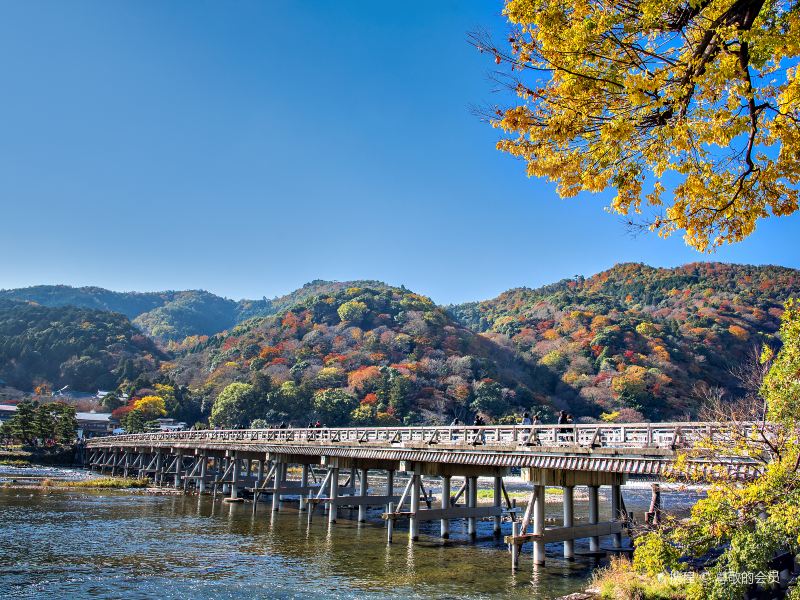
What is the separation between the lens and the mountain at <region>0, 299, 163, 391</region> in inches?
4289

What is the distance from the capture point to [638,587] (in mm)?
12352

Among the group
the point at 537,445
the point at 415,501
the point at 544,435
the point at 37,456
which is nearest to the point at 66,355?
the point at 37,456

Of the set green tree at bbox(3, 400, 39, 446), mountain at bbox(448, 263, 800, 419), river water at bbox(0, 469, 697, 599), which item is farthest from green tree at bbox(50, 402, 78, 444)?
mountain at bbox(448, 263, 800, 419)

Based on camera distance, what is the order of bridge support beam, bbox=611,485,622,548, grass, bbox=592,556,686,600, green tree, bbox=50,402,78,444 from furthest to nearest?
1. green tree, bbox=50,402,78,444
2. bridge support beam, bbox=611,485,622,548
3. grass, bbox=592,556,686,600

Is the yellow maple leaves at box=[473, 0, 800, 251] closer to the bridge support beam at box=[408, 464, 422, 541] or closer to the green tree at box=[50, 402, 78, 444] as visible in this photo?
the bridge support beam at box=[408, 464, 422, 541]

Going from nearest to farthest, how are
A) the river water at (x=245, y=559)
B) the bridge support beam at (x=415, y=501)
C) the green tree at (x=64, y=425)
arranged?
1. the river water at (x=245, y=559)
2. the bridge support beam at (x=415, y=501)
3. the green tree at (x=64, y=425)

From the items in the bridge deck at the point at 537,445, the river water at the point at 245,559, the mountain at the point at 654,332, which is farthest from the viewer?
the mountain at the point at 654,332

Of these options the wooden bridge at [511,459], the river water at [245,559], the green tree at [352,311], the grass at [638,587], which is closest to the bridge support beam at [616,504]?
the wooden bridge at [511,459]

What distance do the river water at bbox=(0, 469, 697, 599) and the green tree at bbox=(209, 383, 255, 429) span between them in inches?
1722

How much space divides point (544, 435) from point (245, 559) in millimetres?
10905

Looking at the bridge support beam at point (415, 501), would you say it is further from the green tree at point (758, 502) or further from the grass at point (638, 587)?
the green tree at point (758, 502)

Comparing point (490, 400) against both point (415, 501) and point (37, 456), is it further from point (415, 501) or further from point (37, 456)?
point (415, 501)

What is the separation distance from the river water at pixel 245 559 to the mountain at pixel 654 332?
54467mm

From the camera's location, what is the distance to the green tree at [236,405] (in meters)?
74.8
